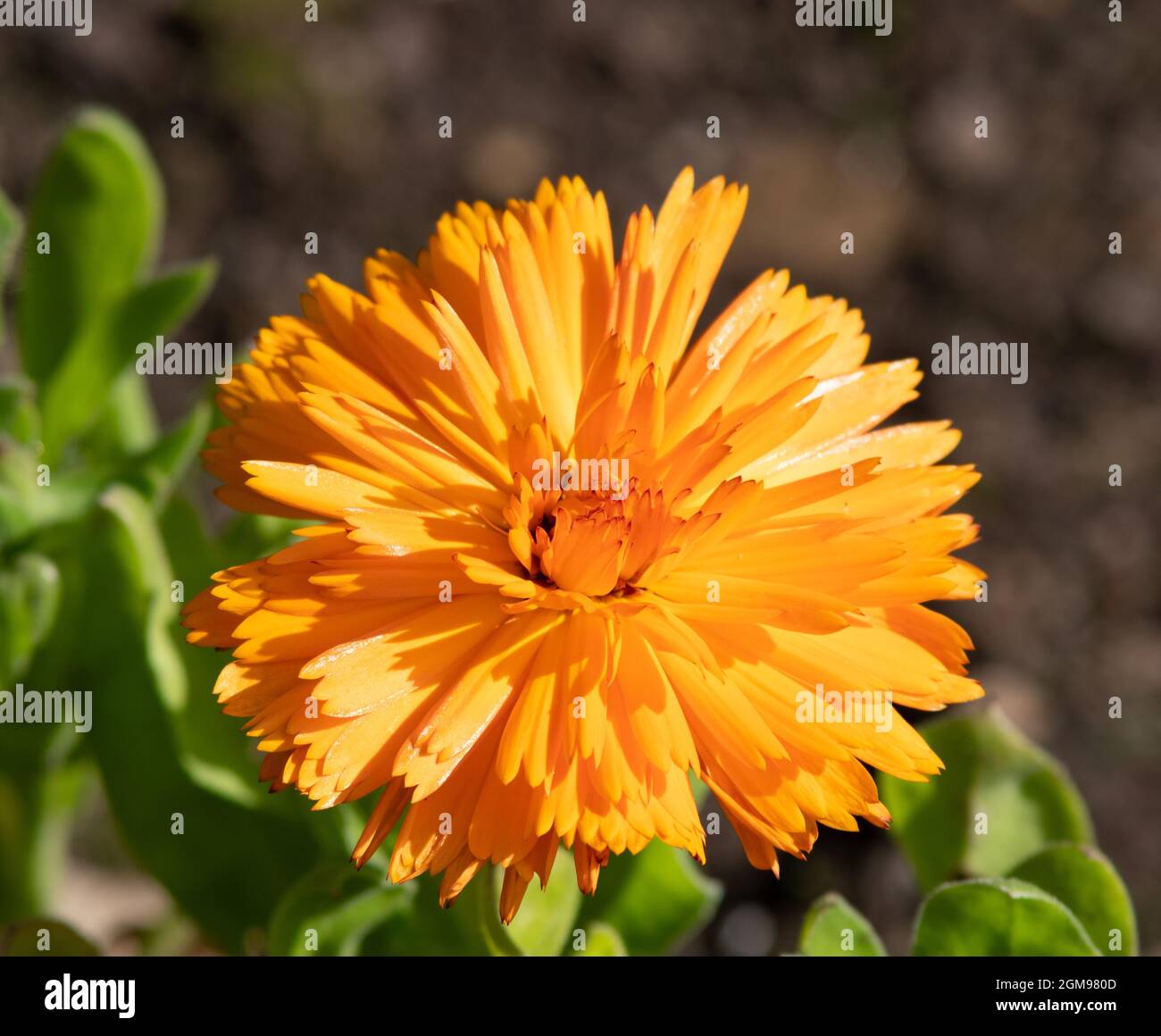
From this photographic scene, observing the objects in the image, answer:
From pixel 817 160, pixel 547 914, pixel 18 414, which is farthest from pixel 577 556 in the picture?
pixel 817 160

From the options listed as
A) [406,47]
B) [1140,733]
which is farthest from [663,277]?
[406,47]

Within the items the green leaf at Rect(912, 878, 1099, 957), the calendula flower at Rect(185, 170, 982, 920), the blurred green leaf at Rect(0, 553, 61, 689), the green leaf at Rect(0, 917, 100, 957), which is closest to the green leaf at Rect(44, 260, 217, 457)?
the blurred green leaf at Rect(0, 553, 61, 689)

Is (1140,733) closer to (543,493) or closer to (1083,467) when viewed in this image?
(1083,467)

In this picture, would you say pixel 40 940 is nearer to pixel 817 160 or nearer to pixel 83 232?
pixel 83 232

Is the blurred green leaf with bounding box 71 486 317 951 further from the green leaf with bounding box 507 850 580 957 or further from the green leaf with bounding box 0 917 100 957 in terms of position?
the green leaf with bounding box 507 850 580 957
